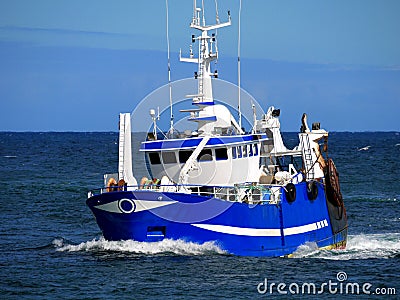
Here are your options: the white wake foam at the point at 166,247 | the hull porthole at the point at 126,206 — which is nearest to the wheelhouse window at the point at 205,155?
the white wake foam at the point at 166,247

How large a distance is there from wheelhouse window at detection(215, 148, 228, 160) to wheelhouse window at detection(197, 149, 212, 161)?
0.94 ft

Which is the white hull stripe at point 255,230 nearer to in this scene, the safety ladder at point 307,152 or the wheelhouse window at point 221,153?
the wheelhouse window at point 221,153

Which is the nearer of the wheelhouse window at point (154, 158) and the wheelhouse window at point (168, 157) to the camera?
the wheelhouse window at point (168, 157)

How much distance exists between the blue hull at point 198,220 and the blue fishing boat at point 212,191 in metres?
0.04

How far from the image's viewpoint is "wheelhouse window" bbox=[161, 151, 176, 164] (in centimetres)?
3431

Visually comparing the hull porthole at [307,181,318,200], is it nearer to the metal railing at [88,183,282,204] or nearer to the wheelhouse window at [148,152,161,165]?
the metal railing at [88,183,282,204]

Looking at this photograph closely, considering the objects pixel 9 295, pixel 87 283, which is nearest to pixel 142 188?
pixel 87 283

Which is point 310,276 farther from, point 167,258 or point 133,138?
point 133,138

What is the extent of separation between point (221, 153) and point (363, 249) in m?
9.54

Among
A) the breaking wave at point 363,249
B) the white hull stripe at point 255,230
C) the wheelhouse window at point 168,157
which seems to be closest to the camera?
the white hull stripe at point 255,230

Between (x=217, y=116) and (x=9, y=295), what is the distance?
12.2 metres

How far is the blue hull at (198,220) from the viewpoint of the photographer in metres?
31.4

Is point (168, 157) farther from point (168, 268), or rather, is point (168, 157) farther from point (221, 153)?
point (168, 268)

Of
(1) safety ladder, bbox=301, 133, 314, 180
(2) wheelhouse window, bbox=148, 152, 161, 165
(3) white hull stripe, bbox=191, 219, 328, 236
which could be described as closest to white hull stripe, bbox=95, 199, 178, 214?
(3) white hull stripe, bbox=191, 219, 328, 236
